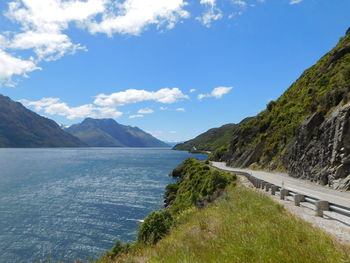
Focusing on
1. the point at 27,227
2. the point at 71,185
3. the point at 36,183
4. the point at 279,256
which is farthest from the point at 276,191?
the point at 36,183

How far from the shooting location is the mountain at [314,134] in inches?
1049

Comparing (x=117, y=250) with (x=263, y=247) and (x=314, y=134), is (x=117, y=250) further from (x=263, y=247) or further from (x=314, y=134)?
(x=314, y=134)

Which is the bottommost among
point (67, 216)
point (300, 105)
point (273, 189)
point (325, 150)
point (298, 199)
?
point (67, 216)


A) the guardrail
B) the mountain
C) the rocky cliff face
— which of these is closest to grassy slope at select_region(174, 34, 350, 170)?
the mountain

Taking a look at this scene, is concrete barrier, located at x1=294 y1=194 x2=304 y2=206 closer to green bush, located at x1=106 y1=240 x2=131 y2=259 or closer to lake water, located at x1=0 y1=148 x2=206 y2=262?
green bush, located at x1=106 y1=240 x2=131 y2=259

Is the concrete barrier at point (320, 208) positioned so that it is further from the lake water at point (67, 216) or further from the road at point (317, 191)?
the lake water at point (67, 216)

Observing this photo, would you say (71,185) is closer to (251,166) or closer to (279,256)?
Answer: (251,166)

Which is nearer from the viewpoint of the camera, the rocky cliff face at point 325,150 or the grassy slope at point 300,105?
the rocky cliff face at point 325,150

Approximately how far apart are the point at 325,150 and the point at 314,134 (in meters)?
4.92

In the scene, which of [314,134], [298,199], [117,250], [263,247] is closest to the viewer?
[263,247]

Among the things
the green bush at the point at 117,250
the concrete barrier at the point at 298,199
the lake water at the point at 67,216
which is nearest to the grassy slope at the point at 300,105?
the concrete barrier at the point at 298,199

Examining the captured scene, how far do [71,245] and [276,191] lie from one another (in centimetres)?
2519

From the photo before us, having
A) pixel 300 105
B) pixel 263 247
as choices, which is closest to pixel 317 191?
pixel 263 247

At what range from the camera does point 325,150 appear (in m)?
29.4
